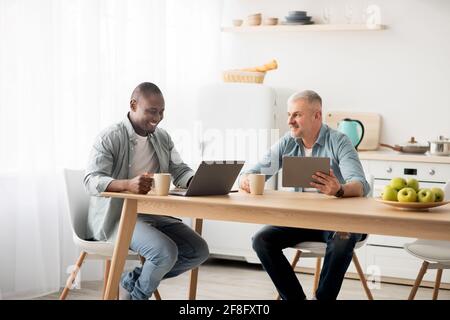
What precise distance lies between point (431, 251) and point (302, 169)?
0.98 m

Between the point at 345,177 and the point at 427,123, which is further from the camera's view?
the point at 427,123

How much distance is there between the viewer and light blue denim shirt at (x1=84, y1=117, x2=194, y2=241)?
146 inches

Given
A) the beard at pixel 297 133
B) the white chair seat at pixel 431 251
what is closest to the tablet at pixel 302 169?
the beard at pixel 297 133

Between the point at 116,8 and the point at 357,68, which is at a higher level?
the point at 116,8

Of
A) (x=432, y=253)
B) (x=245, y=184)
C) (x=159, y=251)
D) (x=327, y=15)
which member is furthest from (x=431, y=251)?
(x=327, y=15)

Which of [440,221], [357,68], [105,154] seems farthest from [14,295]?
[357,68]

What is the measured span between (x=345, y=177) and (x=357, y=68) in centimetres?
237

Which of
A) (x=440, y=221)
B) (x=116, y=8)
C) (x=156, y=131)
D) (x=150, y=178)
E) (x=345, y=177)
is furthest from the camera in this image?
(x=116, y=8)

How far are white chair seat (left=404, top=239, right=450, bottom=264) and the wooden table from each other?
63 centimetres

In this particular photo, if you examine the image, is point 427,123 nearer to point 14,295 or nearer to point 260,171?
point 260,171

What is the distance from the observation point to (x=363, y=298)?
4906 millimetres

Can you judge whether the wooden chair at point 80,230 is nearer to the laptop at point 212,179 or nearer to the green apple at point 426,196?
the laptop at point 212,179

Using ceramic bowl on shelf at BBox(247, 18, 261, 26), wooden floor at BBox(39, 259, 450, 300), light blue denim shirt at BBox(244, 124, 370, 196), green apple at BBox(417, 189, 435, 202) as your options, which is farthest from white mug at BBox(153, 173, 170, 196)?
ceramic bowl on shelf at BBox(247, 18, 261, 26)

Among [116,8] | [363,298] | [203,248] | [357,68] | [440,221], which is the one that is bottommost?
[363,298]
